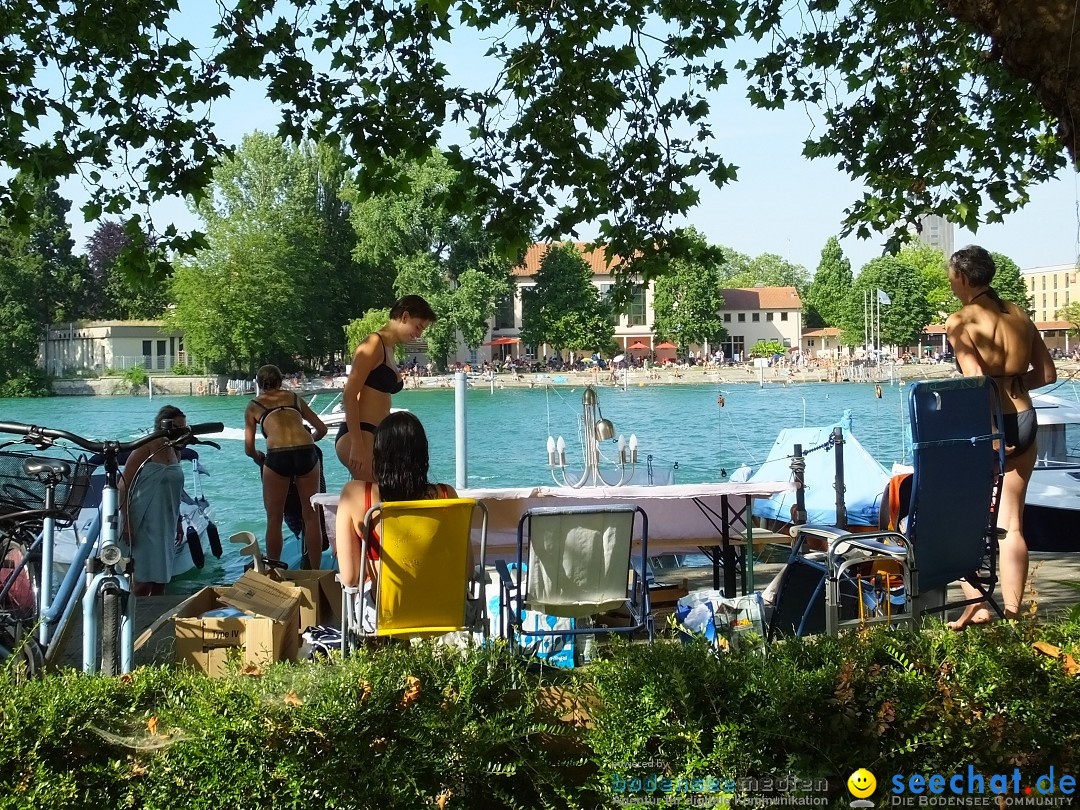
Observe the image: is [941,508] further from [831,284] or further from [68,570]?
[831,284]

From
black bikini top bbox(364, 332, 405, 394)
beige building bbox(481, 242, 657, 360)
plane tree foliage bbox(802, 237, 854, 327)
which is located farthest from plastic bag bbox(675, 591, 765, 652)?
plane tree foliage bbox(802, 237, 854, 327)

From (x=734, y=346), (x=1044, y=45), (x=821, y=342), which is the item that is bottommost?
(x=1044, y=45)

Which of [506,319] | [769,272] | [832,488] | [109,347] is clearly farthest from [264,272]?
[769,272]

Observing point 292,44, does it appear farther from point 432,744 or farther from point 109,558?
point 432,744

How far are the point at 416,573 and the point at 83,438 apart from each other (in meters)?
1.30

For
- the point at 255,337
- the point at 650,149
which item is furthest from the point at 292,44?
the point at 255,337

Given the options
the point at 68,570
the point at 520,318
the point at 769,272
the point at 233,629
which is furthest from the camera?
the point at 769,272

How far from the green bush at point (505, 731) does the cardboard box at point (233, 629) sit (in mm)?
1599

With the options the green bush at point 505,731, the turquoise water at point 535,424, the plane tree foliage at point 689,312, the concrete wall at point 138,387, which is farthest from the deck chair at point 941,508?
the plane tree foliage at point 689,312

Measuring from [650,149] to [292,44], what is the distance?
2.66 metres

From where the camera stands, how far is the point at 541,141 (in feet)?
24.6

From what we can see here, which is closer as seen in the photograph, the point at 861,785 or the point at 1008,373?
the point at 861,785

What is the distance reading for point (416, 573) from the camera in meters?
4.13

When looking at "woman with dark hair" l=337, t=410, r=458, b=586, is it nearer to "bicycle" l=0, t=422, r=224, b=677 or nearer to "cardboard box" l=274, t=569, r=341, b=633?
"bicycle" l=0, t=422, r=224, b=677
